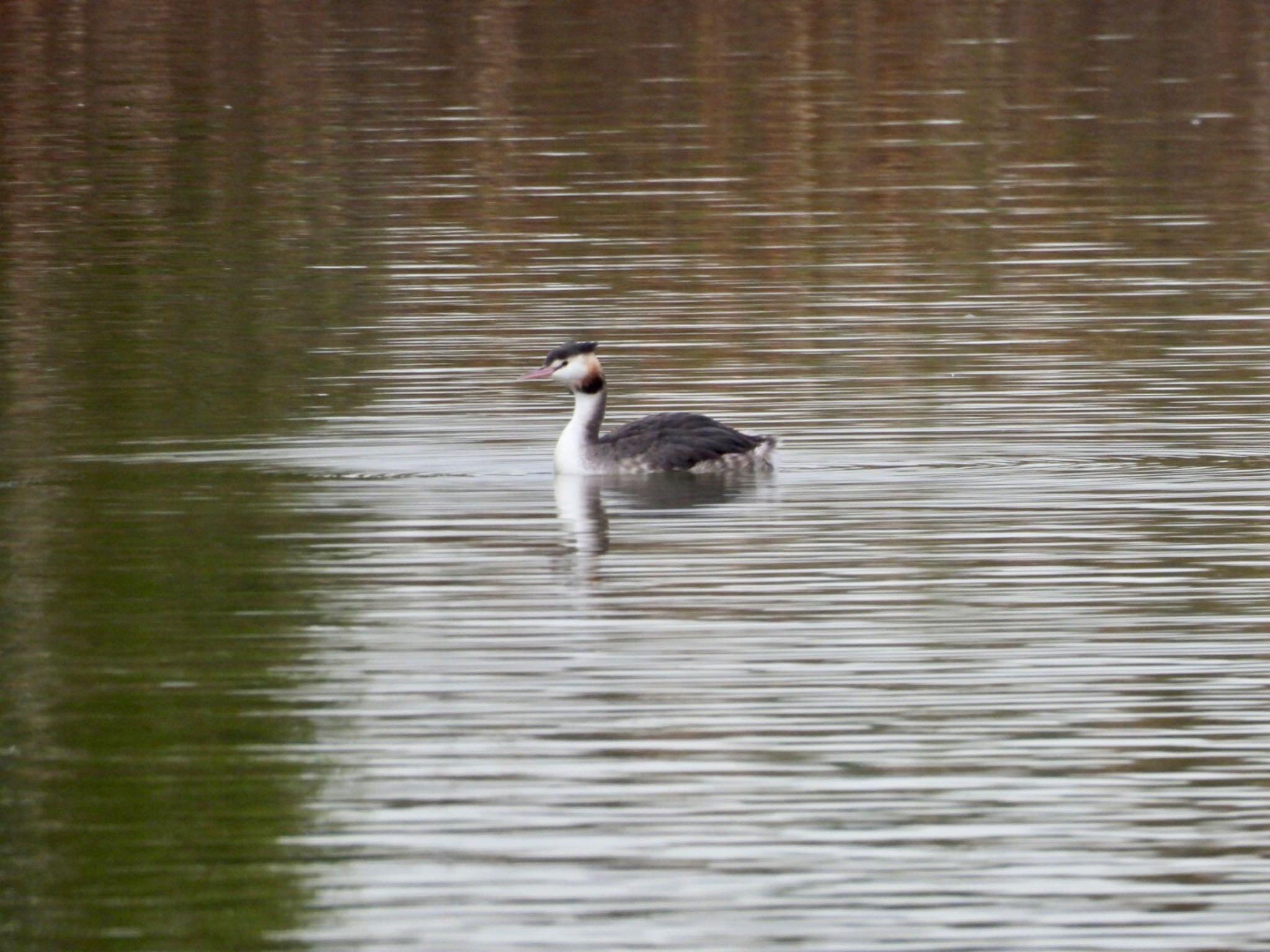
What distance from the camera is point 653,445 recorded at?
18.2 meters

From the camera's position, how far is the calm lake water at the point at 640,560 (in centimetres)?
1007

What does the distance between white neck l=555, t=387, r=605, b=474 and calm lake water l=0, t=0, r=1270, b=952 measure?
5.3 inches

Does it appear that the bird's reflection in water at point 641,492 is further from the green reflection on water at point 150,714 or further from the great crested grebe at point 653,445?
the green reflection on water at point 150,714

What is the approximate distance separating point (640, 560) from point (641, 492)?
2.40m

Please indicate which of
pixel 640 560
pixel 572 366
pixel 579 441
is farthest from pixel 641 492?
pixel 640 560

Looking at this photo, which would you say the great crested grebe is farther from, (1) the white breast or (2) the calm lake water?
(2) the calm lake water

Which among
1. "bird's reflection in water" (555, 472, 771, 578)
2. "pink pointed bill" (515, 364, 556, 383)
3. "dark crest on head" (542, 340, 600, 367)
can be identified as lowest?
"bird's reflection in water" (555, 472, 771, 578)

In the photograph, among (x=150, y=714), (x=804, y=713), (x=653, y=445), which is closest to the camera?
(x=804, y=713)

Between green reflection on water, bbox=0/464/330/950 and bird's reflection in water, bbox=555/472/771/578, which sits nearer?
green reflection on water, bbox=0/464/330/950

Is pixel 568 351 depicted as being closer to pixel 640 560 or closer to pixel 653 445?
pixel 653 445

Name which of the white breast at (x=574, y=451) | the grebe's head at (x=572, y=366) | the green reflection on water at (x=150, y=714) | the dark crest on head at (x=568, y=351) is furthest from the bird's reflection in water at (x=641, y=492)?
the green reflection on water at (x=150, y=714)

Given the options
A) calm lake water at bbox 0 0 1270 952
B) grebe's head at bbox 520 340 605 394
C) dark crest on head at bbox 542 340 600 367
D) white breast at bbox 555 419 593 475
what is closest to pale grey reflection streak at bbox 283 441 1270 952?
calm lake water at bbox 0 0 1270 952

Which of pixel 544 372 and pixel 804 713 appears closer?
pixel 804 713

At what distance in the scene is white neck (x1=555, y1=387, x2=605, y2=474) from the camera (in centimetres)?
1819
